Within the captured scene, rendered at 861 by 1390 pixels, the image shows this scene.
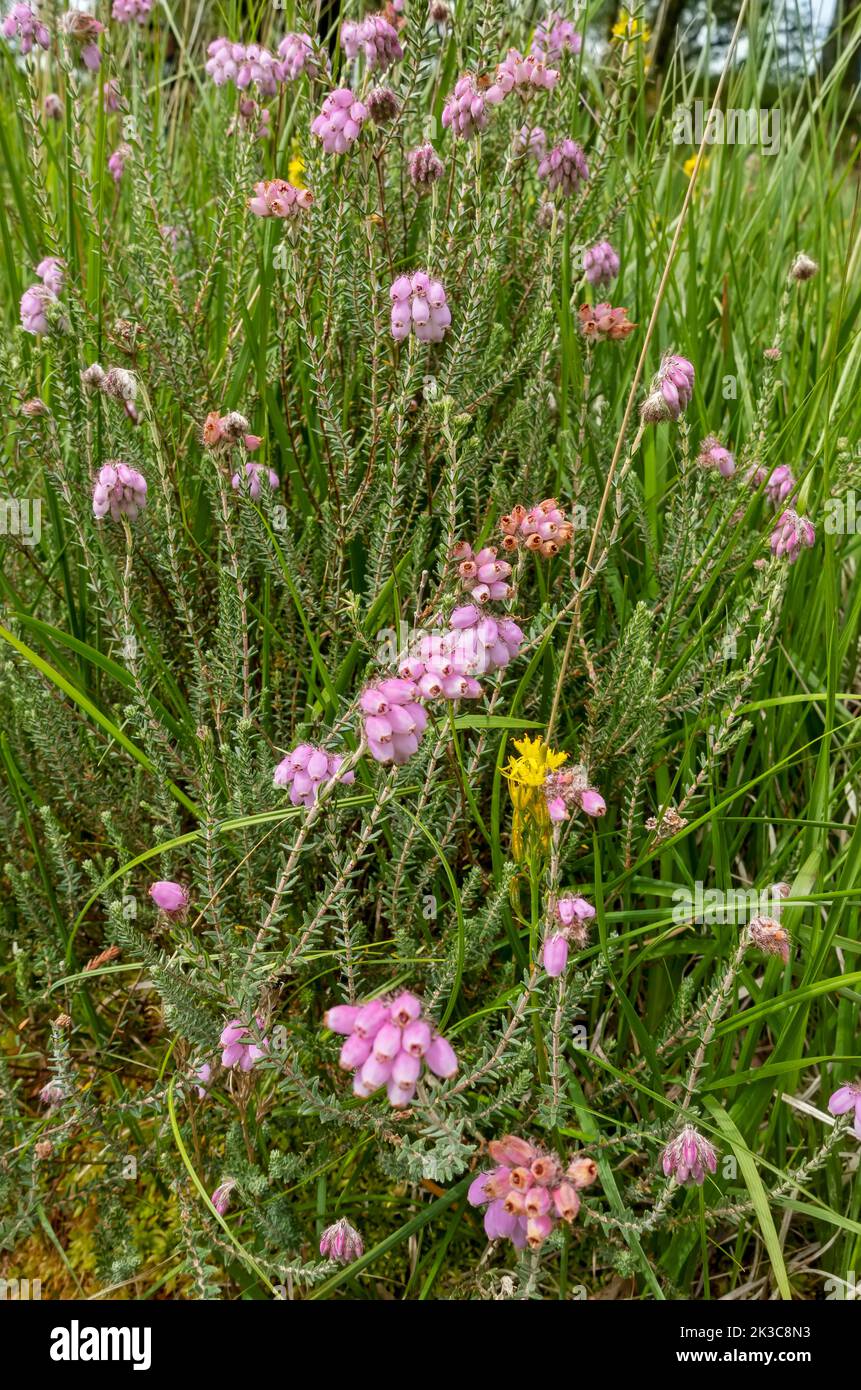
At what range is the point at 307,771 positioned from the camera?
1.50 m

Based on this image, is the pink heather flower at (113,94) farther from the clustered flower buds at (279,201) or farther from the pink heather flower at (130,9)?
the clustered flower buds at (279,201)

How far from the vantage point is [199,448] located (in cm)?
251

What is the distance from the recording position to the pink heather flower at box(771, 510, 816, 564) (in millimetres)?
1896

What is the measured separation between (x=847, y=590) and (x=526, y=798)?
176cm

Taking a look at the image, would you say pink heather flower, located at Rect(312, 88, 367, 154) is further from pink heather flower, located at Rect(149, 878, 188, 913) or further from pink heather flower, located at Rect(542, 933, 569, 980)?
pink heather flower, located at Rect(542, 933, 569, 980)

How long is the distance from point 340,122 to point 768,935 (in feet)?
6.03

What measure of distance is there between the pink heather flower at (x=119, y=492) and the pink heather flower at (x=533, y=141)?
53.6 inches

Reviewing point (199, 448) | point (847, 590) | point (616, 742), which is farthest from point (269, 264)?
point (847, 590)

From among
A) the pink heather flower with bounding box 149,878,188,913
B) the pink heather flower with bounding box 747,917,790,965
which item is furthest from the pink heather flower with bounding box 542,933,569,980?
the pink heather flower with bounding box 149,878,188,913

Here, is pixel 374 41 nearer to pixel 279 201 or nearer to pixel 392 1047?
pixel 279 201

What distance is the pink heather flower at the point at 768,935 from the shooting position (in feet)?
4.80

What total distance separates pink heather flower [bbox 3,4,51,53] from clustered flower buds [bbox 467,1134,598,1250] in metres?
2.91

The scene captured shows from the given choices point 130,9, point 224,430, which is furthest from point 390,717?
point 130,9
